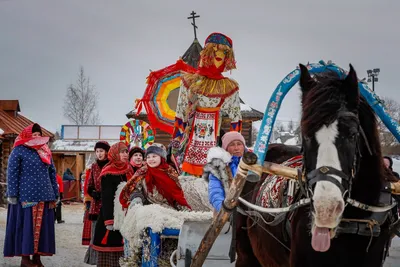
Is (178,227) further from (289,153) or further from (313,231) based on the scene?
(313,231)

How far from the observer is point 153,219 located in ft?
15.1

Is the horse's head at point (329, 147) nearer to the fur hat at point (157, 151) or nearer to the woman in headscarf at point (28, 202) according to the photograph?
the fur hat at point (157, 151)

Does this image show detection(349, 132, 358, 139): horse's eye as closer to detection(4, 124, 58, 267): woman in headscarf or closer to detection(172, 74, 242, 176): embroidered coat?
detection(172, 74, 242, 176): embroidered coat

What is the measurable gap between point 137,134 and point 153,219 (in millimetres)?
5321

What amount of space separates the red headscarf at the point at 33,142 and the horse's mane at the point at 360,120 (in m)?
5.07

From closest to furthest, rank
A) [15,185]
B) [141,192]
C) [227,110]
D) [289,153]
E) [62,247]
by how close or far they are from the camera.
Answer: [289,153]
[141,192]
[227,110]
[15,185]
[62,247]

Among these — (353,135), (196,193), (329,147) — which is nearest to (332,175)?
(329,147)

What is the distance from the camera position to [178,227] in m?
4.62

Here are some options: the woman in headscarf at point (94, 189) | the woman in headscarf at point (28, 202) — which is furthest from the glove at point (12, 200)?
the woman in headscarf at point (94, 189)

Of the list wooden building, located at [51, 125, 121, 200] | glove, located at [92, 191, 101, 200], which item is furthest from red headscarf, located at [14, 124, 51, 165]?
wooden building, located at [51, 125, 121, 200]

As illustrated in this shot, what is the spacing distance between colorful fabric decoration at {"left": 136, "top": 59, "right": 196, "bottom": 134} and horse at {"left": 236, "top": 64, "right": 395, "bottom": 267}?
13.0ft

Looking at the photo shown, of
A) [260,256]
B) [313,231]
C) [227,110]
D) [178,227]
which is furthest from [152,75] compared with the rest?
[313,231]

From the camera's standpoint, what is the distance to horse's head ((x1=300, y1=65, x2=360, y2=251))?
7.46 feet

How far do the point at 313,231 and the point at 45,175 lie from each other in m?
5.34
